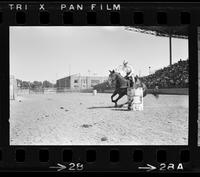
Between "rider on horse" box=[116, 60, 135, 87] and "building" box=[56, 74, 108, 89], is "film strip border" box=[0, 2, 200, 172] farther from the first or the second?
"building" box=[56, 74, 108, 89]

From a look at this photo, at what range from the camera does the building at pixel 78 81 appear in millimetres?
7480

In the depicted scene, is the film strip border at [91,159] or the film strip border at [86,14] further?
the film strip border at [91,159]

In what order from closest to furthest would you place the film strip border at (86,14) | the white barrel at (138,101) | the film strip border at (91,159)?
1. the film strip border at (86,14)
2. the film strip border at (91,159)
3. the white barrel at (138,101)

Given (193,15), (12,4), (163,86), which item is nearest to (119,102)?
(163,86)

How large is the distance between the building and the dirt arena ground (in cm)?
19

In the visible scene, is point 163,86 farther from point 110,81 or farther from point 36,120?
→ point 36,120

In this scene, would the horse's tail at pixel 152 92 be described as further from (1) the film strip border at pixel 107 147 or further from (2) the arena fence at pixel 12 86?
(2) the arena fence at pixel 12 86

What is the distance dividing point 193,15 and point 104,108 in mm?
2399

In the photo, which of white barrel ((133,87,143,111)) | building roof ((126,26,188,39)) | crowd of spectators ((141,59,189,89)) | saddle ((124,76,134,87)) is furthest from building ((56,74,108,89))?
building roof ((126,26,188,39))

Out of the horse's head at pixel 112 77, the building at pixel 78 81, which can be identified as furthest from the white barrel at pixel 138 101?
the building at pixel 78 81

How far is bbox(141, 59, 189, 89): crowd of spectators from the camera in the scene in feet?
24.7

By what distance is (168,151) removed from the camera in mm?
7488

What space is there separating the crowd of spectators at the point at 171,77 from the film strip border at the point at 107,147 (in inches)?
6.7

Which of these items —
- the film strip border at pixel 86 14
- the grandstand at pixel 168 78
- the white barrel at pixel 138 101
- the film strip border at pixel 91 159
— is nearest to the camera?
the film strip border at pixel 86 14
